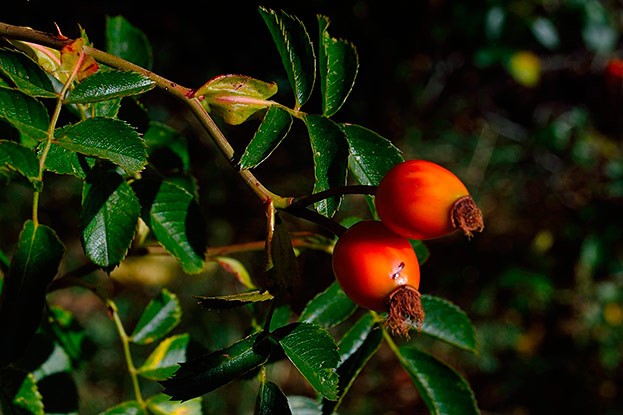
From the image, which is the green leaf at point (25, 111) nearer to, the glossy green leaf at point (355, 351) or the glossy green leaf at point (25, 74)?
the glossy green leaf at point (25, 74)

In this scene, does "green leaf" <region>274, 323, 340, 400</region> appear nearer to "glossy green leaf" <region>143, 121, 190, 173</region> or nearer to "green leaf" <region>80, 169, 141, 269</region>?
"green leaf" <region>80, 169, 141, 269</region>

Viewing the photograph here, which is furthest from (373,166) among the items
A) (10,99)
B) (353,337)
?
(10,99)

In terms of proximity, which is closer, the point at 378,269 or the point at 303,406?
the point at 378,269

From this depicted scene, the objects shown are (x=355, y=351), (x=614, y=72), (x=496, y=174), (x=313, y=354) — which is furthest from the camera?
(x=496, y=174)

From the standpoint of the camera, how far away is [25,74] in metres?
1.02

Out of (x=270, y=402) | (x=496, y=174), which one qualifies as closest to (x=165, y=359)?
(x=270, y=402)

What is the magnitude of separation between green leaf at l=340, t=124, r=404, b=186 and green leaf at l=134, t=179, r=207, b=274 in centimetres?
30

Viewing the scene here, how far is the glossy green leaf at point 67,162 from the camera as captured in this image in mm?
1016

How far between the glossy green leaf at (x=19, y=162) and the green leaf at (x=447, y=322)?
0.77m

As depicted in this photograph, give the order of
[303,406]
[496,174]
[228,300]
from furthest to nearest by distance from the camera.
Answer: [496,174] → [303,406] → [228,300]

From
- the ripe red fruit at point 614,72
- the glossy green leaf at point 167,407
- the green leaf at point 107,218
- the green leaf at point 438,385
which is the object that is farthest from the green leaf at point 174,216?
the ripe red fruit at point 614,72

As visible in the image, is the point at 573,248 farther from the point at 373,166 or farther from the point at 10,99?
the point at 10,99

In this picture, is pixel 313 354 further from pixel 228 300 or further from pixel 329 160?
pixel 329 160

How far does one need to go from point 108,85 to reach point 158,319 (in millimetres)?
614
